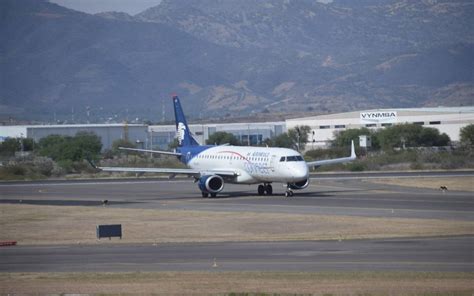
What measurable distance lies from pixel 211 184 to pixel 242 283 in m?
39.9

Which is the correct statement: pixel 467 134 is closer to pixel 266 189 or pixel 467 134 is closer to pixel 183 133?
pixel 183 133

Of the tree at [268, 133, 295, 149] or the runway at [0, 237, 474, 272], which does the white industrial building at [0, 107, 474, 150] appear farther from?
the runway at [0, 237, 474, 272]

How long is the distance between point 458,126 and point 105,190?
78.2 meters

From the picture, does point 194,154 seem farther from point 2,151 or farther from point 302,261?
point 2,151

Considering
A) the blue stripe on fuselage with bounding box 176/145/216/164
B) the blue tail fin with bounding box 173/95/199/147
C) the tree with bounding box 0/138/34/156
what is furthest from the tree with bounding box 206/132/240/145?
the blue stripe on fuselage with bounding box 176/145/216/164

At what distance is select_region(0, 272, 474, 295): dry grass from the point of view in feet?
94.1

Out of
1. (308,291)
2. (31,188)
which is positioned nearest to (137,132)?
(31,188)

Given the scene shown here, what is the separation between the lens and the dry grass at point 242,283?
94.1 ft

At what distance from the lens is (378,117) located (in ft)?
528

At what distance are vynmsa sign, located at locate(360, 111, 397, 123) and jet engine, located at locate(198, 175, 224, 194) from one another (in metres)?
93.0

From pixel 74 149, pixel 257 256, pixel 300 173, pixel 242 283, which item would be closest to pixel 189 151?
pixel 300 173

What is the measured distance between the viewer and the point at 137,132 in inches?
7028

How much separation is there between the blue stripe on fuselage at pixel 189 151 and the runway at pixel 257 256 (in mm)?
35618

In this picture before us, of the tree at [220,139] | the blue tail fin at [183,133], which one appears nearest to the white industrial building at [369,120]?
the tree at [220,139]
